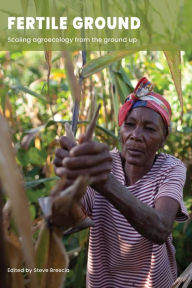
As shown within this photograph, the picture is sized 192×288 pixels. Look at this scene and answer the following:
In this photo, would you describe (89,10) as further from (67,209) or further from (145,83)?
(67,209)

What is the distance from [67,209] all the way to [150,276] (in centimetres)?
71

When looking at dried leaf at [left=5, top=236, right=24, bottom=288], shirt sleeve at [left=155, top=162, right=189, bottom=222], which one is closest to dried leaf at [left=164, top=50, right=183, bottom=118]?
shirt sleeve at [left=155, top=162, right=189, bottom=222]

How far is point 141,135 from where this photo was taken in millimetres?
1242

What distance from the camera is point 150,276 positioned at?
1.27m

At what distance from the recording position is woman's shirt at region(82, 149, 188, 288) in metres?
1.24

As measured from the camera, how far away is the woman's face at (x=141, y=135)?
1246 mm

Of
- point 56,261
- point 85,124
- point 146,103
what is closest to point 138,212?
point 56,261

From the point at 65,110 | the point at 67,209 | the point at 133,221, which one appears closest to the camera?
the point at 67,209

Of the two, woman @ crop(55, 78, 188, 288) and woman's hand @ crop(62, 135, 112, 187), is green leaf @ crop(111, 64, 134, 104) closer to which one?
woman @ crop(55, 78, 188, 288)

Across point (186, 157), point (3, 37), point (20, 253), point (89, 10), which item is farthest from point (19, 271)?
point (186, 157)

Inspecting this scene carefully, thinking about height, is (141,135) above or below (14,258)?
above

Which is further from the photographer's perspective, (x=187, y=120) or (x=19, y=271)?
(x=187, y=120)

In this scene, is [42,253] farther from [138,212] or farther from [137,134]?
[137,134]

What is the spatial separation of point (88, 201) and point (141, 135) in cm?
25
